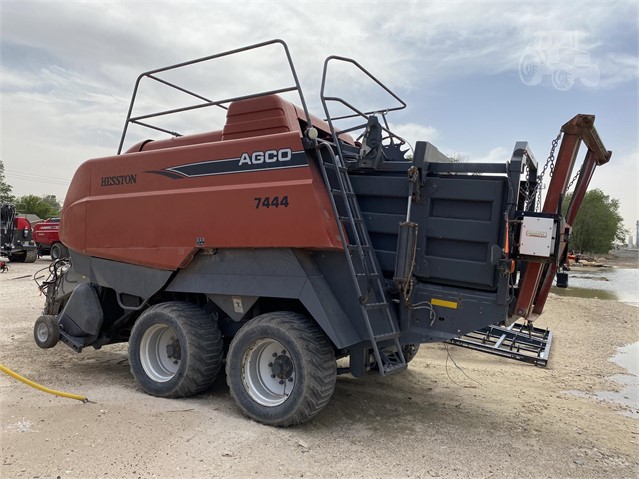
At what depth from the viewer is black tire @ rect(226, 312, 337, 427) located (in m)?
4.26

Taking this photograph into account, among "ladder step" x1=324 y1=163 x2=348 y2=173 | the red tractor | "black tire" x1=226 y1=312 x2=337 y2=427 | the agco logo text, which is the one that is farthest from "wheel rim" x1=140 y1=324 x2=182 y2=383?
the red tractor

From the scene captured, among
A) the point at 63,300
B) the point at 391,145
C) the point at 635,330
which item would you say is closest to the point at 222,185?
the point at 391,145

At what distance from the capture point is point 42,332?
604 centimetres

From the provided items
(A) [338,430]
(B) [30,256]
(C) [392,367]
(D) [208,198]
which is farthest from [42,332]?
(B) [30,256]

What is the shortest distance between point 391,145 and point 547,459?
3102 mm

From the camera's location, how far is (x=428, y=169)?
454 centimetres

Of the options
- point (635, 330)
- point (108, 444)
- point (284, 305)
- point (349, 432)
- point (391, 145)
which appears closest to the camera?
point (108, 444)

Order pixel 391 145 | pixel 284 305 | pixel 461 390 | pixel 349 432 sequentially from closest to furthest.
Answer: pixel 349 432, pixel 284 305, pixel 391 145, pixel 461 390

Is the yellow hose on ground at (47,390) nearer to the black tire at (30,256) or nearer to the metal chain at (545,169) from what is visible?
the metal chain at (545,169)

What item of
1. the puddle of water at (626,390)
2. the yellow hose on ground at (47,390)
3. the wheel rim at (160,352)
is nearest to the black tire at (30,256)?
the yellow hose on ground at (47,390)

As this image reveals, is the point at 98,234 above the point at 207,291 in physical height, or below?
above

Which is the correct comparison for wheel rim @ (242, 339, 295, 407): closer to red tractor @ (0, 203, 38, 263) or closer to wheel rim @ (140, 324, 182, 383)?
wheel rim @ (140, 324, 182, 383)

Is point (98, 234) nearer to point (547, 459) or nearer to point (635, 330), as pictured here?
point (547, 459)

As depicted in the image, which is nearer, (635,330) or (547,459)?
(547,459)
